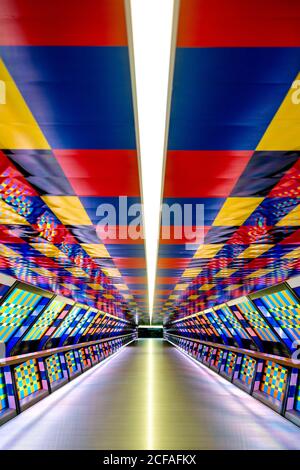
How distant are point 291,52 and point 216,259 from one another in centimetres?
590

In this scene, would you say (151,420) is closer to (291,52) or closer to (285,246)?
(285,246)

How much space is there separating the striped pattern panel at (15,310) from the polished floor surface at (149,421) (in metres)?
1.51

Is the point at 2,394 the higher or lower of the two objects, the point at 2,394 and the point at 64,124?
the lower

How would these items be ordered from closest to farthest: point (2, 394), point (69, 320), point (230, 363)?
point (2, 394)
point (69, 320)
point (230, 363)

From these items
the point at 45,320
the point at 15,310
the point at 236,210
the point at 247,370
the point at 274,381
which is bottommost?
the point at 247,370

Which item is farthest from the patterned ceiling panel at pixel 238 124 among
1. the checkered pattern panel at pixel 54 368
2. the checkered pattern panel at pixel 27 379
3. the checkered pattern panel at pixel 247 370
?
the checkered pattern panel at pixel 54 368

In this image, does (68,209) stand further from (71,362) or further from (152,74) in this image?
(71,362)

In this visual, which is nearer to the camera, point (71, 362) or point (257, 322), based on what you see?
point (257, 322)

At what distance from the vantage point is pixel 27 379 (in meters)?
8.76

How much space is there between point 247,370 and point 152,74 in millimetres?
9984

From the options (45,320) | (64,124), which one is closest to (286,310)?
(45,320)

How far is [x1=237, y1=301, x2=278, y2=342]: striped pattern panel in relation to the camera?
896 centimetres

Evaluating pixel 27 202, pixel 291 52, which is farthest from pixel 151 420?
pixel 291 52

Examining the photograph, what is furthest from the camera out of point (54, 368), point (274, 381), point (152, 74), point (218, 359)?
point (218, 359)
